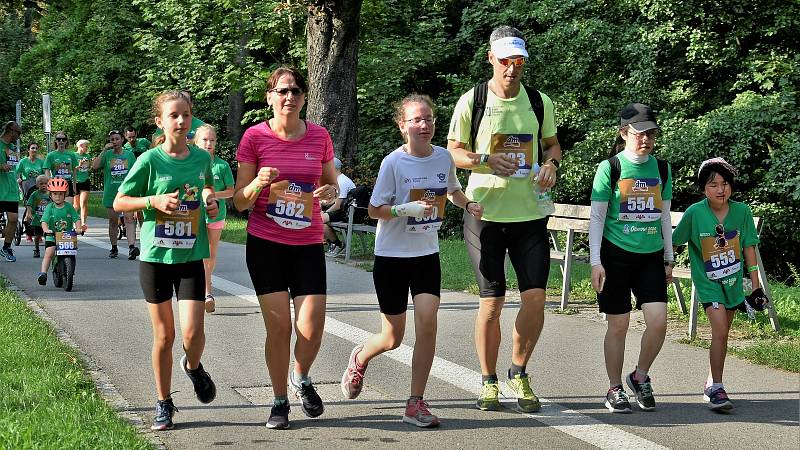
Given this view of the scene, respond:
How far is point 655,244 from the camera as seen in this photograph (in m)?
6.99

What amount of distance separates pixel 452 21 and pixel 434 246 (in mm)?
23942

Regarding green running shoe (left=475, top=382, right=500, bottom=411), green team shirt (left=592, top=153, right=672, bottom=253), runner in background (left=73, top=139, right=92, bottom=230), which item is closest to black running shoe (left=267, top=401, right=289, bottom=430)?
green running shoe (left=475, top=382, right=500, bottom=411)

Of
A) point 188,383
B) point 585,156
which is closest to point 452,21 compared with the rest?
point 585,156

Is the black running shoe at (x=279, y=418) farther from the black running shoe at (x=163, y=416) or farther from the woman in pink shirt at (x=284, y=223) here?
the black running shoe at (x=163, y=416)

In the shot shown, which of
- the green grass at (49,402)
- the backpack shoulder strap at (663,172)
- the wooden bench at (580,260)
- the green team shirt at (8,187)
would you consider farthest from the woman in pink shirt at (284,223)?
the green team shirt at (8,187)

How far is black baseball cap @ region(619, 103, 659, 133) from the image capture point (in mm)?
6863

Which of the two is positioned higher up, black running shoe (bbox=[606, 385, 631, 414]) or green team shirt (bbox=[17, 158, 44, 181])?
green team shirt (bbox=[17, 158, 44, 181])

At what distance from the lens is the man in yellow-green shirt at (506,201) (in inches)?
267

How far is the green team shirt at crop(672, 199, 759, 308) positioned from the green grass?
3475 mm

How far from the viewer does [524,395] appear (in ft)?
22.3

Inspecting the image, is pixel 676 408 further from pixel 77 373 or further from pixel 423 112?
pixel 77 373

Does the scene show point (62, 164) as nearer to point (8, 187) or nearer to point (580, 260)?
point (8, 187)

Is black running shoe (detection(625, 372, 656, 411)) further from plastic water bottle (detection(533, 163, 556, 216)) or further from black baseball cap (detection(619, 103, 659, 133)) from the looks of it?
black baseball cap (detection(619, 103, 659, 133))

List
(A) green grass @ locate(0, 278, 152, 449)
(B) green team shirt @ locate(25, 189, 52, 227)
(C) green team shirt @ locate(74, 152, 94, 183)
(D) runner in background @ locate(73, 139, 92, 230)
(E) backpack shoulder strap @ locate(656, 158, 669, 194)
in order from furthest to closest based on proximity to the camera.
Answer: (C) green team shirt @ locate(74, 152, 94, 183) < (D) runner in background @ locate(73, 139, 92, 230) < (B) green team shirt @ locate(25, 189, 52, 227) < (E) backpack shoulder strap @ locate(656, 158, 669, 194) < (A) green grass @ locate(0, 278, 152, 449)
